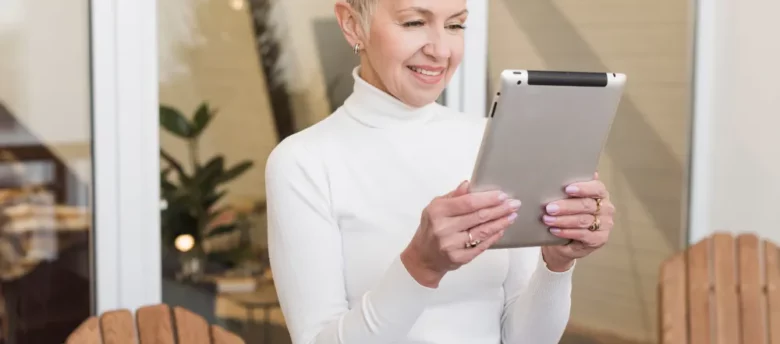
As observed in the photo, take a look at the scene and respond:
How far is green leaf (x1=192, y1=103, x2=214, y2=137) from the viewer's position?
1.83 meters

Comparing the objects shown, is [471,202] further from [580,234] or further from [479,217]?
[580,234]

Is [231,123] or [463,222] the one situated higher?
[231,123]

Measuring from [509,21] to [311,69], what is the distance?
0.57m

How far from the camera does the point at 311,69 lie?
78.7 inches

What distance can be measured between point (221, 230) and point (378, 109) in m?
0.74

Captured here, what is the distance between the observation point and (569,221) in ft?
3.55

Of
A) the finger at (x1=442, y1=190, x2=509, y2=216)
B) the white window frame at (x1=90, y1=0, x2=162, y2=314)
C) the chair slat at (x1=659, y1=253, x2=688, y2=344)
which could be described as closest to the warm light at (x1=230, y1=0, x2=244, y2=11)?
the white window frame at (x1=90, y1=0, x2=162, y2=314)

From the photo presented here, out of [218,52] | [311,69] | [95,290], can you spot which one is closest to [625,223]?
[311,69]

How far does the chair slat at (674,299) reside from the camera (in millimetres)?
2137

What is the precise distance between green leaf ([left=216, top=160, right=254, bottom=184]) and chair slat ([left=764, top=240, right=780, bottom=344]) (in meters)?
1.25

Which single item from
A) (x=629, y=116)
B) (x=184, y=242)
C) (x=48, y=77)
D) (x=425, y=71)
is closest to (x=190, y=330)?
(x=184, y=242)

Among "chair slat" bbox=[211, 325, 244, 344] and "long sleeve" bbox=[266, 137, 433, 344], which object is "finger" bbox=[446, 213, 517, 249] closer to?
"long sleeve" bbox=[266, 137, 433, 344]

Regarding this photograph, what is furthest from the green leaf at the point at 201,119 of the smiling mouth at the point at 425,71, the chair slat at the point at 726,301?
the chair slat at the point at 726,301

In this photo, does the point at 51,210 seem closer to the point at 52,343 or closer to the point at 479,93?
the point at 52,343
